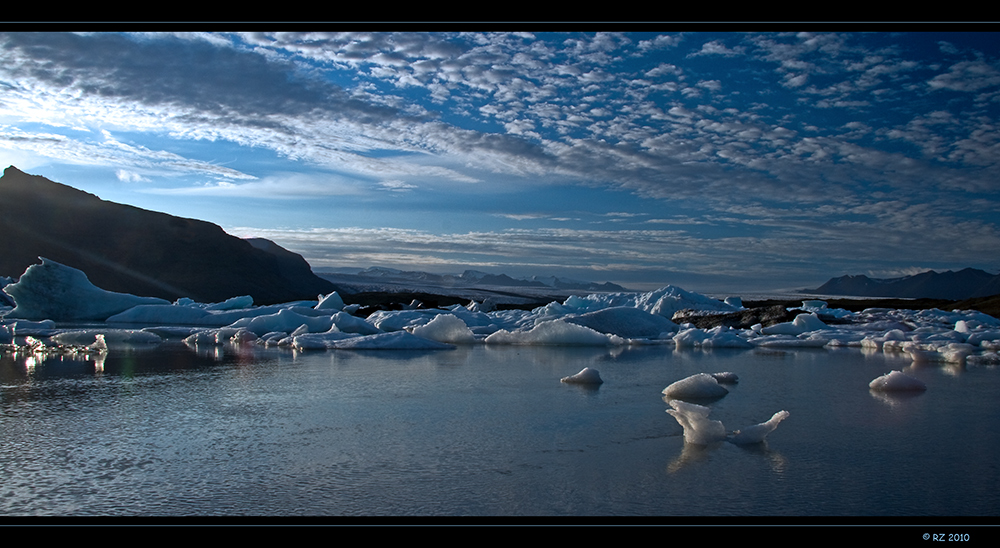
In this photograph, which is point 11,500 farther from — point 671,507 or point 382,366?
point 382,366

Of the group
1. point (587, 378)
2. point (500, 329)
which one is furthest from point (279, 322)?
point (587, 378)

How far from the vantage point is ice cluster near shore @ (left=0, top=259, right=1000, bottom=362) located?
10320mm

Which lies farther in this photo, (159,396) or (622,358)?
(622,358)

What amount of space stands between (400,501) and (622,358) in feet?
22.1

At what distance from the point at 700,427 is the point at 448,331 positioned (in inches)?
339

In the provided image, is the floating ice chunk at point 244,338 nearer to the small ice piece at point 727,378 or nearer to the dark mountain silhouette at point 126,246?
the small ice piece at point 727,378

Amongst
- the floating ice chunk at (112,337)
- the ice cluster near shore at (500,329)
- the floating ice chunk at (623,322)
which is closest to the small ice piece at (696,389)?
the ice cluster near shore at (500,329)

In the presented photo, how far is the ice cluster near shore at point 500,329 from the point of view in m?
10.3

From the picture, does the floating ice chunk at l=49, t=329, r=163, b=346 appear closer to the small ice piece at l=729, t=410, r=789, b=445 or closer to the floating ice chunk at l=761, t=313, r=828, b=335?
the small ice piece at l=729, t=410, r=789, b=445

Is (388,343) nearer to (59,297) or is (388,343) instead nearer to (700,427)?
(700,427)

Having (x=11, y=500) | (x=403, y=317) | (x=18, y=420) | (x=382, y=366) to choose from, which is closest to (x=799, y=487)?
(x=11, y=500)

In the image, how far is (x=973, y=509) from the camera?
2502mm

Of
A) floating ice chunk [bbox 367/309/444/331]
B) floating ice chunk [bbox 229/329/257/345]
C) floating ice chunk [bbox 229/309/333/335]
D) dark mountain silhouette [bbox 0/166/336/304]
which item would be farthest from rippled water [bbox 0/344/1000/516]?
dark mountain silhouette [bbox 0/166/336/304]
